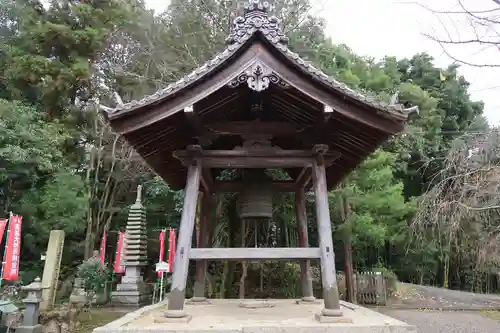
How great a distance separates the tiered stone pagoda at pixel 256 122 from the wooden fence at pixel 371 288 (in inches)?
508

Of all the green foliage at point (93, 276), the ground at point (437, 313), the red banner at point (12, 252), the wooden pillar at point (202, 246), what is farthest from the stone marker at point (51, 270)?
the wooden pillar at point (202, 246)

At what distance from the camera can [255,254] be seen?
484 centimetres

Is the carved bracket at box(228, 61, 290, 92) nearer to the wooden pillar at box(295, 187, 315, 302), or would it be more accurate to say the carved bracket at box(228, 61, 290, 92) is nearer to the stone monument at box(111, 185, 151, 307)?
the wooden pillar at box(295, 187, 315, 302)

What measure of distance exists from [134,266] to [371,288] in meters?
10.7

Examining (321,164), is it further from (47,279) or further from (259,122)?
(47,279)

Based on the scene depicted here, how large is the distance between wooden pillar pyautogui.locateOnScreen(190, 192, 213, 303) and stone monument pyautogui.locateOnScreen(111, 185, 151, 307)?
11.6 meters

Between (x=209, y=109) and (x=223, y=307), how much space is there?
3118 millimetres

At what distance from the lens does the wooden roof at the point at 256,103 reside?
4758mm

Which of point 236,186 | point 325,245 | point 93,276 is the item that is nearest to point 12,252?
point 93,276

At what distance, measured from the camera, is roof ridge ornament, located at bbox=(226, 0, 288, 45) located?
478cm

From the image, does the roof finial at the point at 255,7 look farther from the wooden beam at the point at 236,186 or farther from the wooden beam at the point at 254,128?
the wooden beam at the point at 236,186

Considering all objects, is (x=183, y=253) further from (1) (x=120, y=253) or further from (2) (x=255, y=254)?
(1) (x=120, y=253)

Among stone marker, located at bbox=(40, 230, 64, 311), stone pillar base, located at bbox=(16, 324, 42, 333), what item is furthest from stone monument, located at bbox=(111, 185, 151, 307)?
stone pillar base, located at bbox=(16, 324, 42, 333)

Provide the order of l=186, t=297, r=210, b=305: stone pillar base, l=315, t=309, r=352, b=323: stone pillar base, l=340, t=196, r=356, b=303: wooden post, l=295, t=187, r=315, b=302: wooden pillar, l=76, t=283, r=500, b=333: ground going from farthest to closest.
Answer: l=340, t=196, r=356, b=303: wooden post, l=76, t=283, r=500, b=333: ground, l=295, t=187, r=315, b=302: wooden pillar, l=186, t=297, r=210, b=305: stone pillar base, l=315, t=309, r=352, b=323: stone pillar base
